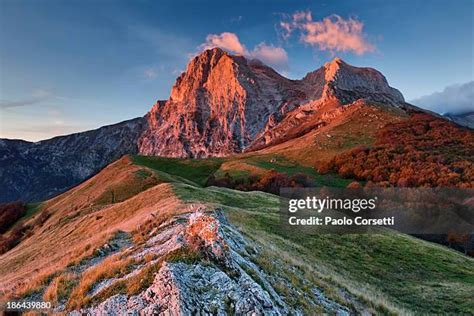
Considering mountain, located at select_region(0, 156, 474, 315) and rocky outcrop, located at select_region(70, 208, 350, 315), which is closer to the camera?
rocky outcrop, located at select_region(70, 208, 350, 315)

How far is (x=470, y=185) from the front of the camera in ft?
331

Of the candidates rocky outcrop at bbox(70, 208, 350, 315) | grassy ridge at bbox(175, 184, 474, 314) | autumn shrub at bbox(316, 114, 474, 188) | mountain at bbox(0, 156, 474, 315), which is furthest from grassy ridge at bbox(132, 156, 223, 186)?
rocky outcrop at bbox(70, 208, 350, 315)

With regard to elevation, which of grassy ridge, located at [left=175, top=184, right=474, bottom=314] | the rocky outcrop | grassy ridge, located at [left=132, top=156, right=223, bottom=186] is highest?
grassy ridge, located at [left=132, top=156, right=223, bottom=186]

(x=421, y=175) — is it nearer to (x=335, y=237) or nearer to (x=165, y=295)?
(x=335, y=237)

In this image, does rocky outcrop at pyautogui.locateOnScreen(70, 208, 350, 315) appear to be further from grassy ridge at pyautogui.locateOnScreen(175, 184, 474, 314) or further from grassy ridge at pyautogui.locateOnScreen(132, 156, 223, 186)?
grassy ridge at pyautogui.locateOnScreen(132, 156, 223, 186)

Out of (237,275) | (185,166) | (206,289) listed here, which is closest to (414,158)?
(185,166)

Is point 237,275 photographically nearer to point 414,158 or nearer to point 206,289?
point 206,289

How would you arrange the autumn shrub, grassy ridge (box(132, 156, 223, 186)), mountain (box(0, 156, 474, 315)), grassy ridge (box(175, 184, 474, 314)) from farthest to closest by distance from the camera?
grassy ridge (box(132, 156, 223, 186))
the autumn shrub
grassy ridge (box(175, 184, 474, 314))
mountain (box(0, 156, 474, 315))

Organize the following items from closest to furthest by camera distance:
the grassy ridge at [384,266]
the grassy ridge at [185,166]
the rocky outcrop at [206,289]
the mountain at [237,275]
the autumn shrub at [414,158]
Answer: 1. the rocky outcrop at [206,289]
2. the mountain at [237,275]
3. the grassy ridge at [384,266]
4. the autumn shrub at [414,158]
5. the grassy ridge at [185,166]

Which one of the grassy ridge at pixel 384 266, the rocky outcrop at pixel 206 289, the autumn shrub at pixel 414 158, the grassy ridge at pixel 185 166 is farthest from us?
the grassy ridge at pixel 185 166

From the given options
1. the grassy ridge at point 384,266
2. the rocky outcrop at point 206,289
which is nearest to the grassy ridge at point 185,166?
the grassy ridge at point 384,266

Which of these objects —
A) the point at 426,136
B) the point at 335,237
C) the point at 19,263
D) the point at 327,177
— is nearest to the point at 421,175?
the point at 327,177

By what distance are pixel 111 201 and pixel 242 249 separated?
62634 millimetres

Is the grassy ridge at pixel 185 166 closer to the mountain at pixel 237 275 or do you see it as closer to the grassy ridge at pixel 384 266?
the grassy ridge at pixel 384 266
